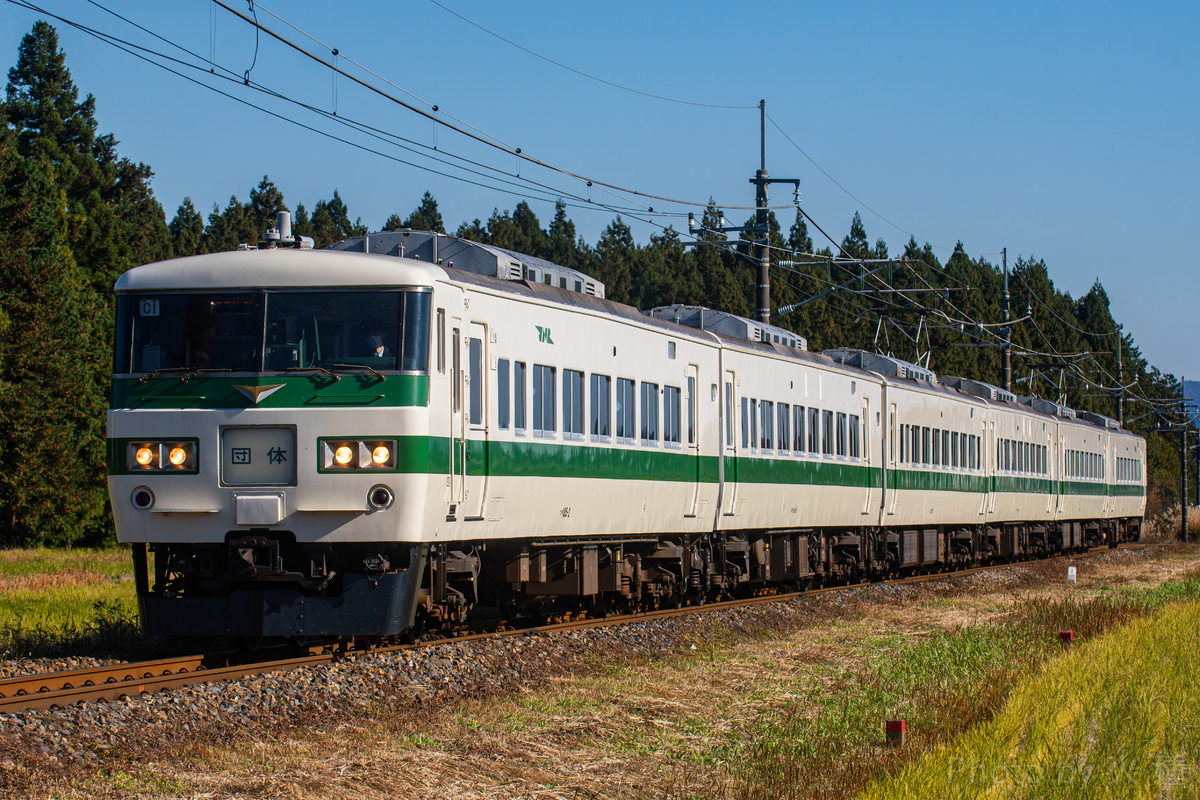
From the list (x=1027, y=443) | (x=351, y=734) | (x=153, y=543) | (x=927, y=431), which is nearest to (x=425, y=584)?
(x=153, y=543)

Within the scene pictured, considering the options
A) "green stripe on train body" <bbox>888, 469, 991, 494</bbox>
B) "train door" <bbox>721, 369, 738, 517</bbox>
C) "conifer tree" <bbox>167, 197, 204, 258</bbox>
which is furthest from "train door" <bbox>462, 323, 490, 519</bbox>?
"conifer tree" <bbox>167, 197, 204, 258</bbox>

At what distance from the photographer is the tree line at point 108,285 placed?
43906 millimetres

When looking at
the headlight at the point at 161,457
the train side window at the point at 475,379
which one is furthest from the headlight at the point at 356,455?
the train side window at the point at 475,379

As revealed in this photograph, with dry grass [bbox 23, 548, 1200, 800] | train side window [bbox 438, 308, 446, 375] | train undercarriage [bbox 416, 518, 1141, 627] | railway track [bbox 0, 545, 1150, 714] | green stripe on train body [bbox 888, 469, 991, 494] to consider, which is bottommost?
dry grass [bbox 23, 548, 1200, 800]

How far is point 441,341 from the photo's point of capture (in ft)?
38.0

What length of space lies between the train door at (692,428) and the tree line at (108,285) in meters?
5.85

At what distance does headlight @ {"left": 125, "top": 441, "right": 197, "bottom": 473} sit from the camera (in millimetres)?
11109

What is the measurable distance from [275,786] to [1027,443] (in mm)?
29716

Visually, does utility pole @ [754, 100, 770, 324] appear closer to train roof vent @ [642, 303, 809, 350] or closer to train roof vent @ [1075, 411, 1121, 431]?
train roof vent @ [642, 303, 809, 350]

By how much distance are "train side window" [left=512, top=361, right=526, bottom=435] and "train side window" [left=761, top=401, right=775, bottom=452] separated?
22.8 feet

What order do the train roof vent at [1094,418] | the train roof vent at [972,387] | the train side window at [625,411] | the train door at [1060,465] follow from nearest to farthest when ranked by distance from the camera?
the train side window at [625,411] → the train roof vent at [972,387] → the train door at [1060,465] → the train roof vent at [1094,418]

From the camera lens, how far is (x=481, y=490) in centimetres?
1227

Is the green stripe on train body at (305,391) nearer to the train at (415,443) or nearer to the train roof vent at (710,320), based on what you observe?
the train at (415,443)

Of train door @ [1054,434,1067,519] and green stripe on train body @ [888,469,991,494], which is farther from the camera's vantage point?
train door @ [1054,434,1067,519]
